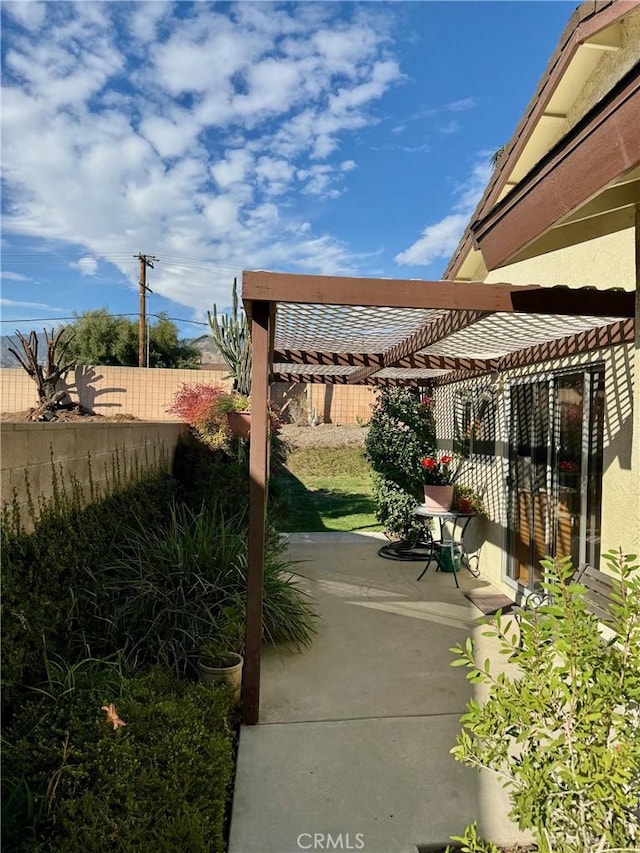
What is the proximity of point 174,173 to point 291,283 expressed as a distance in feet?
44.1

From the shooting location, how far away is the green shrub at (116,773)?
86.0 inches

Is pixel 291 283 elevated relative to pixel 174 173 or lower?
lower

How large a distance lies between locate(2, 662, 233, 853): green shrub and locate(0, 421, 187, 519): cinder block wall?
133cm

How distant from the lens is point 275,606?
5176 millimetres

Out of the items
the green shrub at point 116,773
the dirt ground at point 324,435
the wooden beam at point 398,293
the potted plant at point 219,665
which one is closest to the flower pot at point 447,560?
the potted plant at point 219,665

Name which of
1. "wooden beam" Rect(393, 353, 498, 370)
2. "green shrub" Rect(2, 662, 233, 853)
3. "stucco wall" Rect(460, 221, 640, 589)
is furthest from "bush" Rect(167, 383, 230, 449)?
"green shrub" Rect(2, 662, 233, 853)

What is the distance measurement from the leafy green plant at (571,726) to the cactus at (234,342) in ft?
33.0

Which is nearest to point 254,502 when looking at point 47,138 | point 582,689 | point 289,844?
point 289,844

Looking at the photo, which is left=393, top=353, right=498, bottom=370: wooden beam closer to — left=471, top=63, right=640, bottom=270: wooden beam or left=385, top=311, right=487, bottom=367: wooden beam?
left=385, top=311, right=487, bottom=367: wooden beam

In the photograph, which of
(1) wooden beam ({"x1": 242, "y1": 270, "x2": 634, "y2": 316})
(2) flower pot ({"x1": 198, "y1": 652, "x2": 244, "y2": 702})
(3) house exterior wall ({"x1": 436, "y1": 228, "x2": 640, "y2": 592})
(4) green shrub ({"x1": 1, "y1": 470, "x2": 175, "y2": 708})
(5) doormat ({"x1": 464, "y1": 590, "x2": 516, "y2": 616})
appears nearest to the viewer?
(4) green shrub ({"x1": 1, "y1": 470, "x2": 175, "y2": 708})

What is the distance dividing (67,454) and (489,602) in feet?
17.0

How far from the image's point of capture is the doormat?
6.30 meters

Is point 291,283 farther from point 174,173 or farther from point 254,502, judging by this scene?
point 174,173

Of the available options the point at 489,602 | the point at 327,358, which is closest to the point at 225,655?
the point at 489,602
